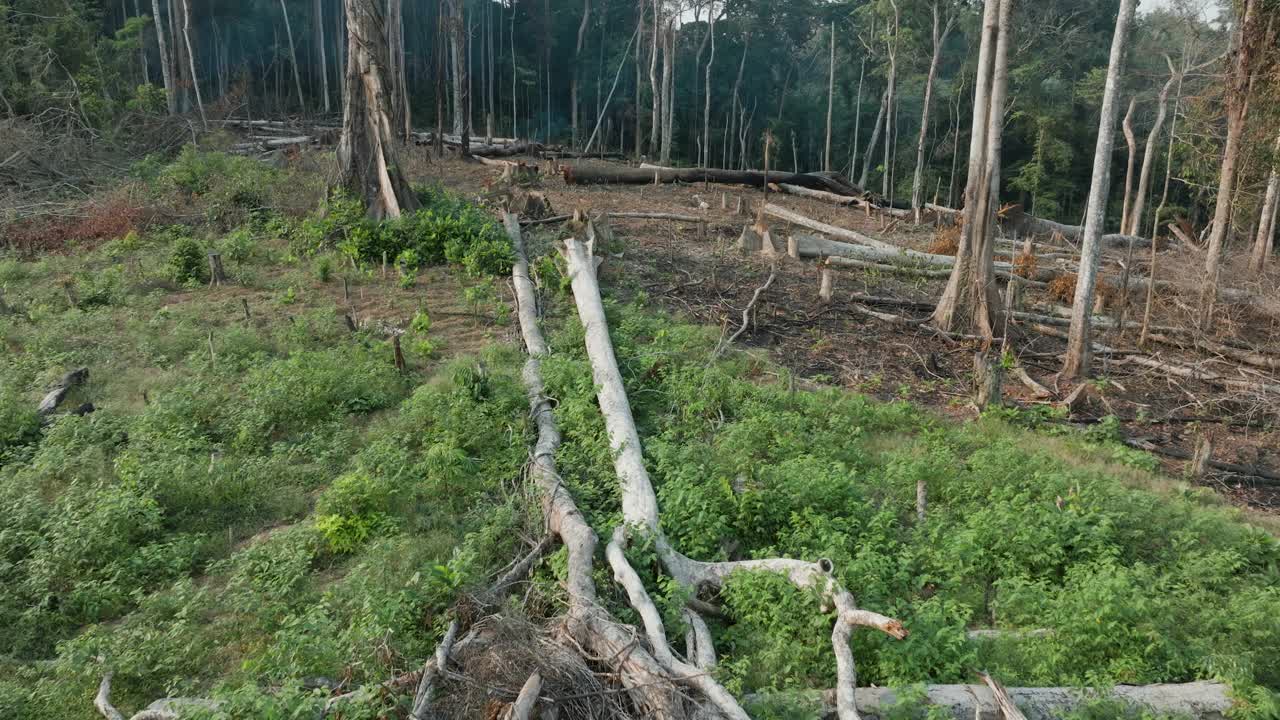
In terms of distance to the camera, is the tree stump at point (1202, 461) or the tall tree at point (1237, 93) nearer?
the tree stump at point (1202, 461)

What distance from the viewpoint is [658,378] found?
788 centimetres

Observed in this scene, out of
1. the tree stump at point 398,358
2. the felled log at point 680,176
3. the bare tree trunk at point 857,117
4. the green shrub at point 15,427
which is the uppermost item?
the bare tree trunk at point 857,117

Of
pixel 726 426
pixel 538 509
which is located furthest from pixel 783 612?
pixel 726 426

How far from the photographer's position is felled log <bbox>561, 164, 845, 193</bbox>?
2138 cm

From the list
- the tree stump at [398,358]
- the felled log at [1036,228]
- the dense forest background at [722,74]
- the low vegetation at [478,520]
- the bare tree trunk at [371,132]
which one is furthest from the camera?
the dense forest background at [722,74]

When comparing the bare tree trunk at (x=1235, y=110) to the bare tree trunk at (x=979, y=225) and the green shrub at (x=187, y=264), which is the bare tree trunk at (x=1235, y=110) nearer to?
the bare tree trunk at (x=979, y=225)

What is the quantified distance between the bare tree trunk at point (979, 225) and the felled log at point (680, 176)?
1267 centimetres

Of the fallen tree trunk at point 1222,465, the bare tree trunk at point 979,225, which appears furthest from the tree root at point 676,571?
the bare tree trunk at point 979,225

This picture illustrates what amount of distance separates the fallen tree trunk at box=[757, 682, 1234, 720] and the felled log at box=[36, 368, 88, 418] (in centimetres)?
670

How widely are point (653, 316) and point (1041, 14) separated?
28198 millimetres

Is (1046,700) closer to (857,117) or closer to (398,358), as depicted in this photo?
(398,358)

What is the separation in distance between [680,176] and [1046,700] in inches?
815

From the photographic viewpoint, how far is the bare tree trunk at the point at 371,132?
40.4ft

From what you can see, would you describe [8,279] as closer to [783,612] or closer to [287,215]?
[287,215]
